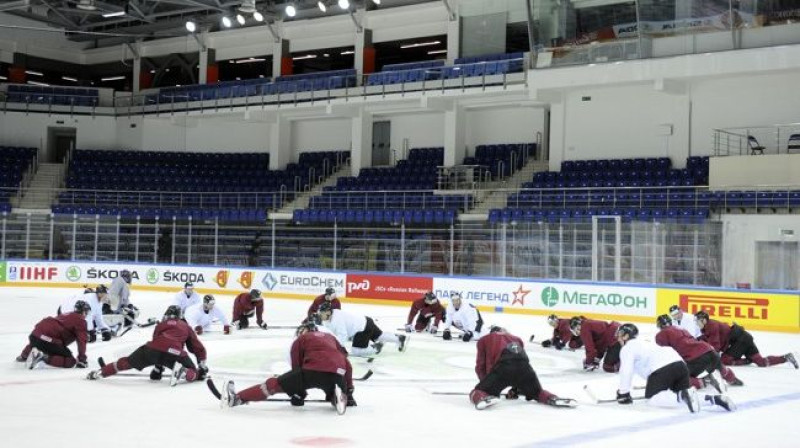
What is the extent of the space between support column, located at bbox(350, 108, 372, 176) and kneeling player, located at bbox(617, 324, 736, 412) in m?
26.2

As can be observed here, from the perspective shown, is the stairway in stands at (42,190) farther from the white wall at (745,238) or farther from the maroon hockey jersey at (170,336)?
the maroon hockey jersey at (170,336)

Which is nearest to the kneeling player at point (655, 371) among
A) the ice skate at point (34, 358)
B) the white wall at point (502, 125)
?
the ice skate at point (34, 358)

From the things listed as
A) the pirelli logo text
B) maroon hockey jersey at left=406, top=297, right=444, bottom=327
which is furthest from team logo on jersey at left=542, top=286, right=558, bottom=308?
maroon hockey jersey at left=406, top=297, right=444, bottom=327

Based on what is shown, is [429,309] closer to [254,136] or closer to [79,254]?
[79,254]

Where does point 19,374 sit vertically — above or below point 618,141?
below

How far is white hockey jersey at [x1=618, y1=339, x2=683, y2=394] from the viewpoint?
10055 millimetres

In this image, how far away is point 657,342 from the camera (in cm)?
1091

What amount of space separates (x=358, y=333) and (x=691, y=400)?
17.7ft

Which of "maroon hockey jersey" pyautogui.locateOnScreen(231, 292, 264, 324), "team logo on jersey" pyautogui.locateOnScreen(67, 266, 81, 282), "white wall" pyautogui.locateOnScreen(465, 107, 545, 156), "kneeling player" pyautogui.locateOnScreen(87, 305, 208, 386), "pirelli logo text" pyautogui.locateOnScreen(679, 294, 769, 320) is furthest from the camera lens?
"white wall" pyautogui.locateOnScreen(465, 107, 545, 156)

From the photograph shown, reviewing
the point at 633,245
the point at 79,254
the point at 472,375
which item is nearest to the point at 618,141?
the point at 633,245

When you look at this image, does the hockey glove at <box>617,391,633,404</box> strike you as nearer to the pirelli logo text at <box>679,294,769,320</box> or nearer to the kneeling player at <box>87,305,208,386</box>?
the kneeling player at <box>87,305,208,386</box>

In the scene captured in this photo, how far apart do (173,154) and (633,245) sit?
23.1 metres

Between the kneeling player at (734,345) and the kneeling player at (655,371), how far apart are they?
349 cm

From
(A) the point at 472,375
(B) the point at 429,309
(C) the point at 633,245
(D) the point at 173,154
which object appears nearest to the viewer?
(A) the point at 472,375
